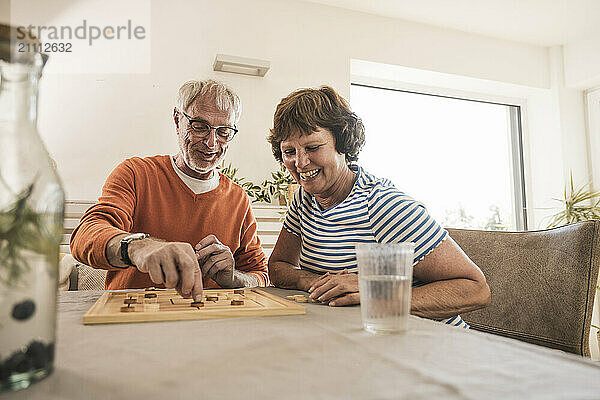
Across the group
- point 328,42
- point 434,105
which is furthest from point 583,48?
point 328,42

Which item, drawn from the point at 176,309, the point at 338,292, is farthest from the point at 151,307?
the point at 338,292

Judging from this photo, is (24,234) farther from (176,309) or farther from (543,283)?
(543,283)

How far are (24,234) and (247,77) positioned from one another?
2995mm

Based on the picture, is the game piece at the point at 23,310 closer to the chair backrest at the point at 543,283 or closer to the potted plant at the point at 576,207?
the chair backrest at the point at 543,283

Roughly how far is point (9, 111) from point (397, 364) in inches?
17.3

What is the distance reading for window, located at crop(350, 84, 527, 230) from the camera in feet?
13.0

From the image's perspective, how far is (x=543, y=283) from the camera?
1.18m

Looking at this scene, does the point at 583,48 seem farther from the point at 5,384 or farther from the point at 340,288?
the point at 5,384

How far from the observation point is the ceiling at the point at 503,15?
11.4 ft

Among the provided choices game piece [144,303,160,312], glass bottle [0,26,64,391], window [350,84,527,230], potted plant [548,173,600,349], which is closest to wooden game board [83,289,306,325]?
game piece [144,303,160,312]

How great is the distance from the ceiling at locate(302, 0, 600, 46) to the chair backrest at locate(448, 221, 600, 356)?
8.74 feet

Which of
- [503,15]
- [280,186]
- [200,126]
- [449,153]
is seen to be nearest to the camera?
[200,126]

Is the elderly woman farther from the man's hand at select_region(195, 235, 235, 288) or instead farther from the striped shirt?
the man's hand at select_region(195, 235, 235, 288)

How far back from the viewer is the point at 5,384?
0.37m
